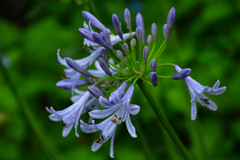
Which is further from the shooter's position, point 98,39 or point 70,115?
point 70,115

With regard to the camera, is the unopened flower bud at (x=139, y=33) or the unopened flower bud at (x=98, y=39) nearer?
the unopened flower bud at (x=98, y=39)

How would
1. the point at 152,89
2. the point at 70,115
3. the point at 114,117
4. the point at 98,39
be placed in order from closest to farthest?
the point at 98,39, the point at 114,117, the point at 70,115, the point at 152,89

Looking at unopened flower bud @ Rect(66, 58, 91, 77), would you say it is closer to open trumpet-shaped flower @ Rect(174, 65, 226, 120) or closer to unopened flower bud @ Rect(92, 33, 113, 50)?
unopened flower bud @ Rect(92, 33, 113, 50)

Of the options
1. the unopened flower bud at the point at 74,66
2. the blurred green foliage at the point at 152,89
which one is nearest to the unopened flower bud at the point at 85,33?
the unopened flower bud at the point at 74,66

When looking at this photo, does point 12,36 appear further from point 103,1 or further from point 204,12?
point 204,12

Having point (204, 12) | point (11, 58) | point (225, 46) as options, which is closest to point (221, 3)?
point (204, 12)

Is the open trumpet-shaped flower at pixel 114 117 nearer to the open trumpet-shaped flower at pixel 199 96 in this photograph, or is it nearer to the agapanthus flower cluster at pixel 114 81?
the agapanthus flower cluster at pixel 114 81

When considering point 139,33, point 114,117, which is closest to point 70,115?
point 114,117

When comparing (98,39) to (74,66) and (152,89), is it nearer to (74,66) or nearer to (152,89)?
(74,66)
